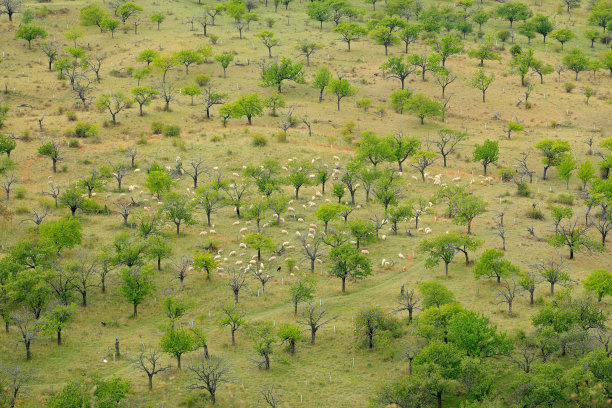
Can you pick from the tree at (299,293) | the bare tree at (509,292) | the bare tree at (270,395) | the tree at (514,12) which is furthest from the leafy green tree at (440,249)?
the tree at (514,12)

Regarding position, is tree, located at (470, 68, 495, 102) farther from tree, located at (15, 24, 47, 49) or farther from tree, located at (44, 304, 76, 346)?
tree, located at (44, 304, 76, 346)

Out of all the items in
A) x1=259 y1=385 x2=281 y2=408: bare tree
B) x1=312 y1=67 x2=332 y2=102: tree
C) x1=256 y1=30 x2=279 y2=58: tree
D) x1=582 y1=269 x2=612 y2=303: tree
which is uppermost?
x1=256 y1=30 x2=279 y2=58: tree

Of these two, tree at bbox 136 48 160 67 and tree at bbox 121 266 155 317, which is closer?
tree at bbox 121 266 155 317

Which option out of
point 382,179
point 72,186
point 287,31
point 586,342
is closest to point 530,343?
point 586,342

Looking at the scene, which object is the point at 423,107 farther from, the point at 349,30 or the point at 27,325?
the point at 27,325

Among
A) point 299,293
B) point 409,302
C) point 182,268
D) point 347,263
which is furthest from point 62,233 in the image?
point 409,302

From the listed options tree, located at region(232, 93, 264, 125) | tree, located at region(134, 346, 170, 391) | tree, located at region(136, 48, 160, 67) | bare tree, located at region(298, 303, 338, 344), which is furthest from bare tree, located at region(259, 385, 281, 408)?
tree, located at region(136, 48, 160, 67)
